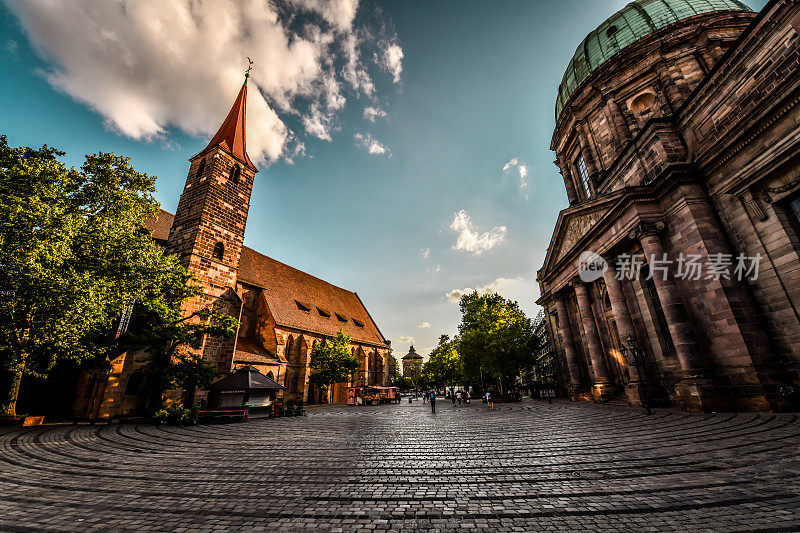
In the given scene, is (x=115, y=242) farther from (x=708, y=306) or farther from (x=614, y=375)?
(x=614, y=375)

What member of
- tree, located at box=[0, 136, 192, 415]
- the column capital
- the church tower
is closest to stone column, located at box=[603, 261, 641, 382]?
the column capital

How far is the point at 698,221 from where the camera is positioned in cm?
1296

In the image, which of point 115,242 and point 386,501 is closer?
point 386,501

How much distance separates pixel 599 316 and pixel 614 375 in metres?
3.72

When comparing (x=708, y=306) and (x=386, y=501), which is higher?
(x=708, y=306)

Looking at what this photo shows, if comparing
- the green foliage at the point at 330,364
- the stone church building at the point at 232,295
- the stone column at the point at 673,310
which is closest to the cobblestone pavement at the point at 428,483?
the stone column at the point at 673,310

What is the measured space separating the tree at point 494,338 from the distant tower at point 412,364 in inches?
3020

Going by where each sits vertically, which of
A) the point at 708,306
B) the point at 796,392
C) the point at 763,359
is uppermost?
the point at 708,306

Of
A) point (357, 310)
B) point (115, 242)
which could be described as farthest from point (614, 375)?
point (357, 310)

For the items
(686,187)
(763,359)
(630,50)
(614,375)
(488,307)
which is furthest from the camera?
(488,307)

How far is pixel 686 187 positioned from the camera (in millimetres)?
13586

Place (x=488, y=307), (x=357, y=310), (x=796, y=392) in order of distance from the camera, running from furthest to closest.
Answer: (x=357, y=310)
(x=488, y=307)
(x=796, y=392)

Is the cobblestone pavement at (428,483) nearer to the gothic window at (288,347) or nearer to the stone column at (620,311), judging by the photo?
the stone column at (620,311)

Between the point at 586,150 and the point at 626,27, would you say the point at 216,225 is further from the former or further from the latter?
the point at 626,27
